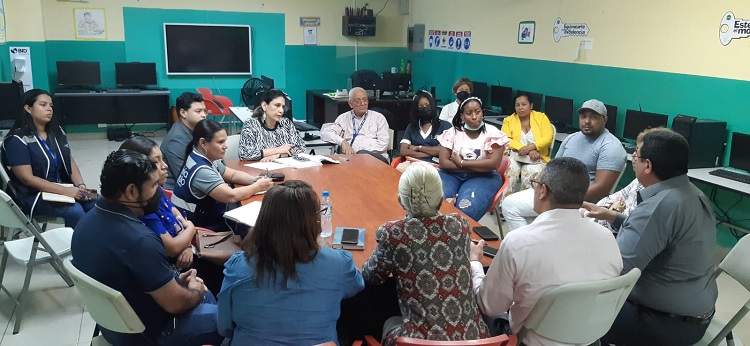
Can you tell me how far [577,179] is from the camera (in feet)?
6.97

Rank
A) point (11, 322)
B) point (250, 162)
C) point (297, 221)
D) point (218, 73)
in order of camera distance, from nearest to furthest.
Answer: point (297, 221) → point (11, 322) → point (250, 162) → point (218, 73)

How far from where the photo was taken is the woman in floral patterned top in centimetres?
200

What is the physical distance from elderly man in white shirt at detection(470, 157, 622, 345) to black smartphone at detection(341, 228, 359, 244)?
683 mm

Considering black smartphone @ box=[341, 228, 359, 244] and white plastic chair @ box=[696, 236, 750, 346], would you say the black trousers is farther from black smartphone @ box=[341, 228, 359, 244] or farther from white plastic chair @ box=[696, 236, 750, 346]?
black smartphone @ box=[341, 228, 359, 244]

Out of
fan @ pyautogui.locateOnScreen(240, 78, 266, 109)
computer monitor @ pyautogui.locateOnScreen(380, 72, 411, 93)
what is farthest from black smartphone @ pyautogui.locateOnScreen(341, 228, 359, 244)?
fan @ pyautogui.locateOnScreen(240, 78, 266, 109)

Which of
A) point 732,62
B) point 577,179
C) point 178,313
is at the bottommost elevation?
point 178,313

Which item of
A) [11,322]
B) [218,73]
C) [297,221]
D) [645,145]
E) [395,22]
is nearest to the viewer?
[297,221]

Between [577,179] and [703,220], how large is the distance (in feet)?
2.16

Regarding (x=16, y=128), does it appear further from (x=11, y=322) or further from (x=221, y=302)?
(x=221, y=302)

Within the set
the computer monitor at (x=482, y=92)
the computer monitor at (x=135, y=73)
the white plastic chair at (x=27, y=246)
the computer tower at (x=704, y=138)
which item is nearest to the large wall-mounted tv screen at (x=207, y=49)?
the computer monitor at (x=135, y=73)

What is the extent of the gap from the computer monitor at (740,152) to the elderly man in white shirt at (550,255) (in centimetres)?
313

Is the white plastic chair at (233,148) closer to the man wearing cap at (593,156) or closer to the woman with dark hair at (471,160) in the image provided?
the woman with dark hair at (471,160)

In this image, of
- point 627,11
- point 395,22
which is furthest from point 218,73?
point 627,11

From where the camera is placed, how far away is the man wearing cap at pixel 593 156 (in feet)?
12.9
